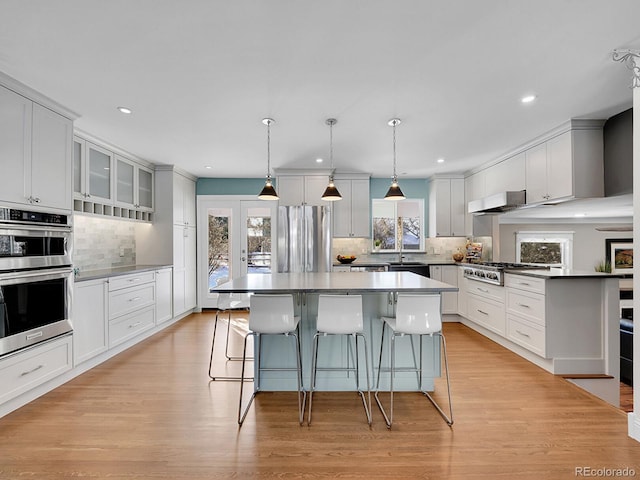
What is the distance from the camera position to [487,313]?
438cm

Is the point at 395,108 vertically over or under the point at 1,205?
over

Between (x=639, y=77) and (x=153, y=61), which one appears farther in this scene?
(x=153, y=61)

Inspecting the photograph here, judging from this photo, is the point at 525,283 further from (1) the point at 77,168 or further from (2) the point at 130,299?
(1) the point at 77,168

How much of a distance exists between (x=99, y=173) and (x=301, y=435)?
148 inches

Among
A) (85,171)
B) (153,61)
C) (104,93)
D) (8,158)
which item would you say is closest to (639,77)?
(153,61)

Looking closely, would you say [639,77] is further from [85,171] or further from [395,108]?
[85,171]

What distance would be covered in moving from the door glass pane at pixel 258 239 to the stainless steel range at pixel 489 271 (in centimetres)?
342

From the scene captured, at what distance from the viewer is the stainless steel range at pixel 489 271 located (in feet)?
13.2

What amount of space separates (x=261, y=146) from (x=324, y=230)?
1712 mm

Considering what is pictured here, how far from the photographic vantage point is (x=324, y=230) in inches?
210

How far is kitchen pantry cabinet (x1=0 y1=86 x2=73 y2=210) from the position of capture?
2.48m

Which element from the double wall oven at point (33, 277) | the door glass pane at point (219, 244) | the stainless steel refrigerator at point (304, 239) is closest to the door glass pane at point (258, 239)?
the door glass pane at point (219, 244)

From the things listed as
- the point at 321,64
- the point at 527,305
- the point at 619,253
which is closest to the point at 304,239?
the point at 527,305

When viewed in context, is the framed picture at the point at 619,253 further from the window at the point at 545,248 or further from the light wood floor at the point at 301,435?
the light wood floor at the point at 301,435
